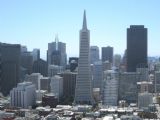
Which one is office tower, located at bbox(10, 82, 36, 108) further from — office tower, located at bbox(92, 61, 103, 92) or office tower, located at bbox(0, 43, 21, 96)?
office tower, located at bbox(92, 61, 103, 92)

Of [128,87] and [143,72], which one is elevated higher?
[143,72]

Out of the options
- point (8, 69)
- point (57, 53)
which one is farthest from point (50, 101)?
point (57, 53)

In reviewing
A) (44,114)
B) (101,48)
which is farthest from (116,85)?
(101,48)

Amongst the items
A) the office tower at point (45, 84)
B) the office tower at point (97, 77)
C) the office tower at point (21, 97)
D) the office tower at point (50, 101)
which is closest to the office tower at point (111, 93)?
the office tower at point (50, 101)

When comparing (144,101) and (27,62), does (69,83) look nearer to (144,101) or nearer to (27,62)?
(144,101)

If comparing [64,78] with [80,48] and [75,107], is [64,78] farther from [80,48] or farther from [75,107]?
[75,107]

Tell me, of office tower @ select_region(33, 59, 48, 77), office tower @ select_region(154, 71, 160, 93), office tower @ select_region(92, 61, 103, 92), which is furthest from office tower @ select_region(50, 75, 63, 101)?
office tower @ select_region(33, 59, 48, 77)
